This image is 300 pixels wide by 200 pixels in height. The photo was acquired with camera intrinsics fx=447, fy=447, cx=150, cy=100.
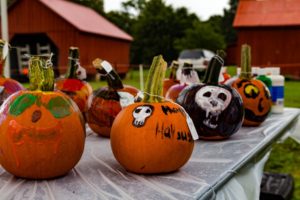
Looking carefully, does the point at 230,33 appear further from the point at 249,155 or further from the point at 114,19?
the point at 249,155

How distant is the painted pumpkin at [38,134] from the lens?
1.26 metres

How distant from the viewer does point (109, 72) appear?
178 cm

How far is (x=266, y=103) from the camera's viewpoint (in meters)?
2.40

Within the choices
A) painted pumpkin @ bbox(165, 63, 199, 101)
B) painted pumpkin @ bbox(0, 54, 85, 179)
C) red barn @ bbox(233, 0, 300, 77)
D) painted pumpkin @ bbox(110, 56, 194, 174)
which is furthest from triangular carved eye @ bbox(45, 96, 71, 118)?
red barn @ bbox(233, 0, 300, 77)

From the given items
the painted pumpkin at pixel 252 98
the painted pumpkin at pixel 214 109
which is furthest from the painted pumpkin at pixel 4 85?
the painted pumpkin at pixel 252 98

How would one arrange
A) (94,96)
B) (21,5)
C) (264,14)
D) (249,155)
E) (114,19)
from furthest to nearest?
(114,19) → (21,5) → (264,14) → (94,96) → (249,155)

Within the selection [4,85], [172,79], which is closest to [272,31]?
[172,79]

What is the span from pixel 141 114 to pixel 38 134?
327 millimetres

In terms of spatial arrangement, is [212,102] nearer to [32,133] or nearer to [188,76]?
[188,76]

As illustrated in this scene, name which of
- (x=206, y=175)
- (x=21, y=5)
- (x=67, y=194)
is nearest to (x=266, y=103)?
(x=206, y=175)

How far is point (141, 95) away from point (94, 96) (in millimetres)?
529

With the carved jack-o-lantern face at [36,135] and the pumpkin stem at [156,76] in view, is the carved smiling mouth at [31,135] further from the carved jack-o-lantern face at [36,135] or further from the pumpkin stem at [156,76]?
the pumpkin stem at [156,76]

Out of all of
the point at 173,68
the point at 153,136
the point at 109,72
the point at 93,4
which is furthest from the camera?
the point at 93,4

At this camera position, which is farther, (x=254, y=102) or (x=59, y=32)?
(x=59, y=32)
